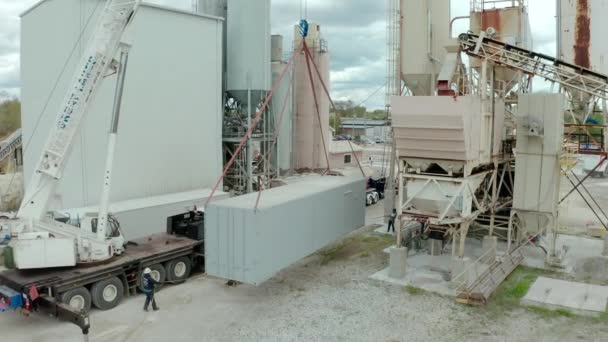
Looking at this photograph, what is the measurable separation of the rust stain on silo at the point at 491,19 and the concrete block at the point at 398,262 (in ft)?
32.1

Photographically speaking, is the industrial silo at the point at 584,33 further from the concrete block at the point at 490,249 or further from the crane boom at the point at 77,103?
the crane boom at the point at 77,103

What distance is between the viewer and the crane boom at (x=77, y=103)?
13352mm

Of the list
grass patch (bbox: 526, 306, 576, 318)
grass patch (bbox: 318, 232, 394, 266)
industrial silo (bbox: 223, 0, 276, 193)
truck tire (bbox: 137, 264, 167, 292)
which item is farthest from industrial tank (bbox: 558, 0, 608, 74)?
truck tire (bbox: 137, 264, 167, 292)

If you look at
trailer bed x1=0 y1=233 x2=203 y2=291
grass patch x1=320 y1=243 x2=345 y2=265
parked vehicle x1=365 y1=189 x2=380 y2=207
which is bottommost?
grass patch x1=320 y1=243 x2=345 y2=265

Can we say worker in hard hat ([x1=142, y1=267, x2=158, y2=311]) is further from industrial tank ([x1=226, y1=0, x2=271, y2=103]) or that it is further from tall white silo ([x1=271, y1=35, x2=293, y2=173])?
tall white silo ([x1=271, y1=35, x2=293, y2=173])

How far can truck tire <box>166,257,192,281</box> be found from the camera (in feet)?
50.1

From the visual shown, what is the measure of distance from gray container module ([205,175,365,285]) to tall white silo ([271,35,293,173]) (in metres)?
12.1

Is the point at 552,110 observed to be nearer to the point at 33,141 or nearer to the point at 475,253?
the point at 475,253

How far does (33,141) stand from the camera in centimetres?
2208

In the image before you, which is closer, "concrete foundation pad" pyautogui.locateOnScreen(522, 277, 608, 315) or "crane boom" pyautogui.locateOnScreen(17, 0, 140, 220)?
"crane boom" pyautogui.locateOnScreen(17, 0, 140, 220)

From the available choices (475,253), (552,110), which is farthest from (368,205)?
(552,110)

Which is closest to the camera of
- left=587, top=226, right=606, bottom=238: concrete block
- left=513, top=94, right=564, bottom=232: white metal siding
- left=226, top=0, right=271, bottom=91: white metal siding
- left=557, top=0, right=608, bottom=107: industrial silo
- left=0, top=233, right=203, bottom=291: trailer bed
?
left=0, top=233, right=203, bottom=291: trailer bed

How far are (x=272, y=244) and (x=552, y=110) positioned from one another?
1014 cm

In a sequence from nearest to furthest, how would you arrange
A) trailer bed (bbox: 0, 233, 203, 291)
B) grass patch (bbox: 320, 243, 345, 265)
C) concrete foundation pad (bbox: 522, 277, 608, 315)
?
trailer bed (bbox: 0, 233, 203, 291), concrete foundation pad (bbox: 522, 277, 608, 315), grass patch (bbox: 320, 243, 345, 265)
